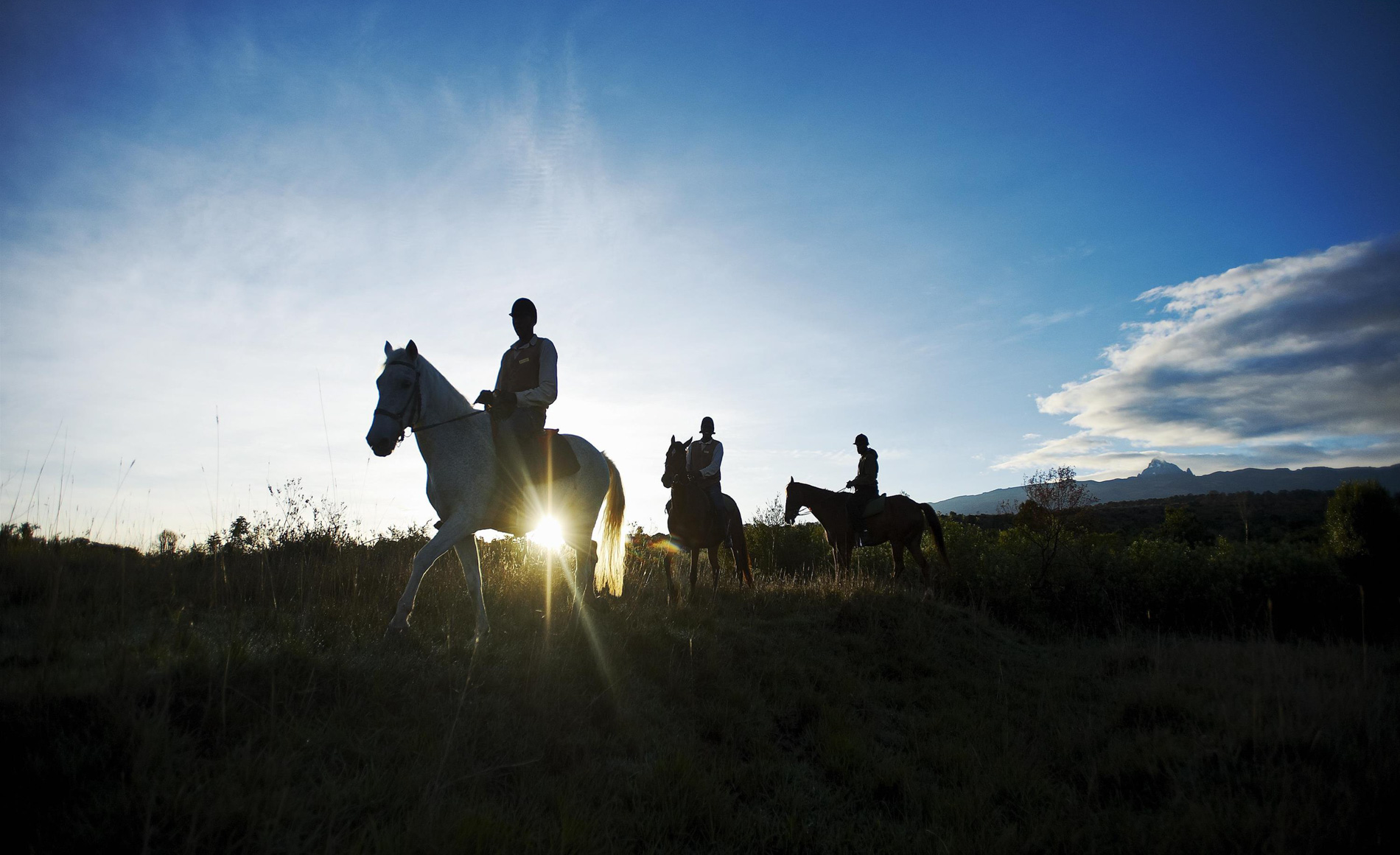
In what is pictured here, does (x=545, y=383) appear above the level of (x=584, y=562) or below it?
above

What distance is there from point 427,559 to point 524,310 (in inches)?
121

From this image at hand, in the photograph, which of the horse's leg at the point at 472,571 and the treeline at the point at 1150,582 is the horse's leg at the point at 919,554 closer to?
the treeline at the point at 1150,582

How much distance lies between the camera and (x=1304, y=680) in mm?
→ 6473

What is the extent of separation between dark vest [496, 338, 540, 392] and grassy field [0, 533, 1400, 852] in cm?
248

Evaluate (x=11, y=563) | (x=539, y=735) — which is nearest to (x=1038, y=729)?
(x=539, y=735)

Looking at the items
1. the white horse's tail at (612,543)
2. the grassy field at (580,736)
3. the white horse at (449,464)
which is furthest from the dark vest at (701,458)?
the white horse at (449,464)

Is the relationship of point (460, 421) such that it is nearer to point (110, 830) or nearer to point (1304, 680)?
point (110, 830)

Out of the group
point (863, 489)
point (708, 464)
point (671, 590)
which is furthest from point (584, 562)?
point (863, 489)

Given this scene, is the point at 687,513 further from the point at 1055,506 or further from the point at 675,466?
the point at 1055,506

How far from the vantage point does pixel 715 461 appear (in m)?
11.7

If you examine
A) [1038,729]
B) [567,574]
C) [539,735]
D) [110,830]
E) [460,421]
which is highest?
[460,421]

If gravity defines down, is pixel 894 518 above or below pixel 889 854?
above

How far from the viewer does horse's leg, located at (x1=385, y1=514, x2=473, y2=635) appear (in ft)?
17.6

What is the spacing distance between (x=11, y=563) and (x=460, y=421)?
436cm
